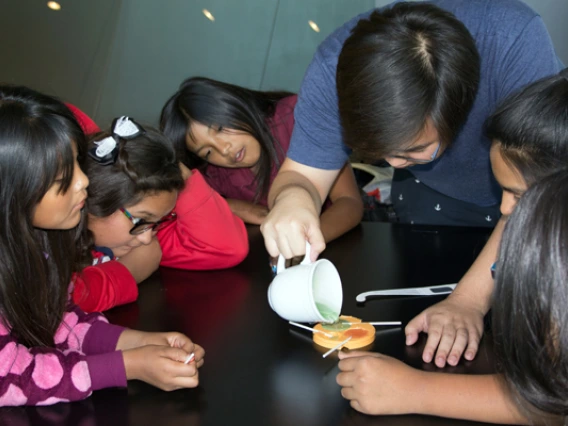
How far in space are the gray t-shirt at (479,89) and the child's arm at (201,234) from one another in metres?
0.27

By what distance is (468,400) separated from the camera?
0.84 meters

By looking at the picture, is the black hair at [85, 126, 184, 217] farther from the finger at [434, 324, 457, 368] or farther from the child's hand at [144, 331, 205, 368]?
the finger at [434, 324, 457, 368]

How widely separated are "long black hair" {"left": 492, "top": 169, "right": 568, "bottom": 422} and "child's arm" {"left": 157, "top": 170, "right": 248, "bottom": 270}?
83cm

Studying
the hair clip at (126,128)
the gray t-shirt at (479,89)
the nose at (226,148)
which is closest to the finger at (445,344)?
the gray t-shirt at (479,89)

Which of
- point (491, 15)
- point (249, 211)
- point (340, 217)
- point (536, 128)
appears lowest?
point (249, 211)

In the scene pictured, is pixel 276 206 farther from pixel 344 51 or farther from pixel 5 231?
pixel 5 231

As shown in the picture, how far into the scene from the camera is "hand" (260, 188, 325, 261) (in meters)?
1.15

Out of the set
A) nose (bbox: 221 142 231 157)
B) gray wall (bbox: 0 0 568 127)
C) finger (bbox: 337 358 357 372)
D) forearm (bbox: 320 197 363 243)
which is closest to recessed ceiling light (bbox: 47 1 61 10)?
gray wall (bbox: 0 0 568 127)

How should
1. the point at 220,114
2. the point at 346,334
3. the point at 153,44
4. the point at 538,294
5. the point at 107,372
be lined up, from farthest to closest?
the point at 153,44 → the point at 220,114 → the point at 346,334 → the point at 107,372 → the point at 538,294

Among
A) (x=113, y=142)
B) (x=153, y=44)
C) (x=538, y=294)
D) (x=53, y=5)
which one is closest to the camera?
(x=538, y=294)

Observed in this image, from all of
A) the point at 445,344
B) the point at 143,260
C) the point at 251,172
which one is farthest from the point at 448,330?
the point at 251,172

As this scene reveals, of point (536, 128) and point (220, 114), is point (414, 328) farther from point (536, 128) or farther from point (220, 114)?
point (220, 114)

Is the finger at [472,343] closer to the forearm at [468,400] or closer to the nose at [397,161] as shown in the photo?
the forearm at [468,400]

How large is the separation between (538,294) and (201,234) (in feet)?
3.28
